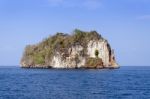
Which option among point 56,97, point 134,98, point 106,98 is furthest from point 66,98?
point 134,98

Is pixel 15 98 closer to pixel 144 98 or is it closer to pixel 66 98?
pixel 66 98

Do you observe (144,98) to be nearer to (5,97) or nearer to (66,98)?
(66,98)

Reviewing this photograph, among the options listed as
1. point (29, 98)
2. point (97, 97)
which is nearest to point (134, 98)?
point (97, 97)

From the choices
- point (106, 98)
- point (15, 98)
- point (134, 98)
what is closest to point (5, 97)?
point (15, 98)

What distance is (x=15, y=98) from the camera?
60.4 meters

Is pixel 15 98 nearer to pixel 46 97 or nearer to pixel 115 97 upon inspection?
pixel 46 97

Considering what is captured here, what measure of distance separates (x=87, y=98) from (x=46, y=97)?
A: 234 inches

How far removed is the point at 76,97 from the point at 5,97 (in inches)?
400

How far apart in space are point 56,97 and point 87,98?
450 cm

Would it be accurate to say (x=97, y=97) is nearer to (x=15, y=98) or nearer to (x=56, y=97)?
(x=56, y=97)

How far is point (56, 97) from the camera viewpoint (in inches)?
2410

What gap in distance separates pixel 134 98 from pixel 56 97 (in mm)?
11130

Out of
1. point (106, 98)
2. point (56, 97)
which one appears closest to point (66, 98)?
point (56, 97)

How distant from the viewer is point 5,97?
6166cm
